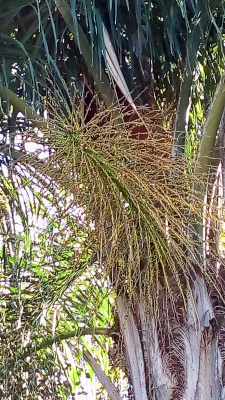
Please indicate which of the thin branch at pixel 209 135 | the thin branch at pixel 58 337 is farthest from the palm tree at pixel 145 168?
the thin branch at pixel 58 337

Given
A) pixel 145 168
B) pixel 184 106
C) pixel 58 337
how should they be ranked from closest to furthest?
pixel 145 168 → pixel 184 106 → pixel 58 337

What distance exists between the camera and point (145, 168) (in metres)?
0.99

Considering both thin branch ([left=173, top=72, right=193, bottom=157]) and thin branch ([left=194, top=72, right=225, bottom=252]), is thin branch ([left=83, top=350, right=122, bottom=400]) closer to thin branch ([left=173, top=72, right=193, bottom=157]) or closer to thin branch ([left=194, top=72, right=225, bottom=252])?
thin branch ([left=194, top=72, right=225, bottom=252])

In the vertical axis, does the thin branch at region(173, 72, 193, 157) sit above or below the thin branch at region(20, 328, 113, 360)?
above

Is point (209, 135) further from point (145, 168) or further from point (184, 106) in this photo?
point (145, 168)

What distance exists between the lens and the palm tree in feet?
3.18

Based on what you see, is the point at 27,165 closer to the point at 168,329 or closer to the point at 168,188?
the point at 168,188

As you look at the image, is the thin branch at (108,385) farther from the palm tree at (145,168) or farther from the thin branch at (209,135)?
the thin branch at (209,135)

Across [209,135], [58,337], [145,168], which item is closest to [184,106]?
[209,135]

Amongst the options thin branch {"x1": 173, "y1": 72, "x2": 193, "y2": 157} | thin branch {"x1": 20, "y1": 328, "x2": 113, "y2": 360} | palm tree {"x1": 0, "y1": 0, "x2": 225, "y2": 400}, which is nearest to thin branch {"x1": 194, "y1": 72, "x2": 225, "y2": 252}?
palm tree {"x1": 0, "y1": 0, "x2": 225, "y2": 400}

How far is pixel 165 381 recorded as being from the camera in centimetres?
124

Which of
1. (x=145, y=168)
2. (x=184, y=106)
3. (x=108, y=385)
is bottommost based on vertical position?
(x=108, y=385)

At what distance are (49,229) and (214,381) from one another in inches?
23.9

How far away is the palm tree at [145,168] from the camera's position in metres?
0.97
